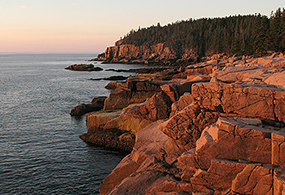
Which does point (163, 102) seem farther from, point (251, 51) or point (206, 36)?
point (206, 36)

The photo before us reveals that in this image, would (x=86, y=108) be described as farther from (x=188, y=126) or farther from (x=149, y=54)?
(x=149, y=54)

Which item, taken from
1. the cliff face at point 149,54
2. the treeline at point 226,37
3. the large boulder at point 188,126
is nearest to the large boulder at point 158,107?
the large boulder at point 188,126

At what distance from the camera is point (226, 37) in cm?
11950

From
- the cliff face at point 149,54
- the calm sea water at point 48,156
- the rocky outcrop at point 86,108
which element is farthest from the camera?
the cliff face at point 149,54

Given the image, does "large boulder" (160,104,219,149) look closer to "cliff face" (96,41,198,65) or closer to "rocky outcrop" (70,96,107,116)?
"rocky outcrop" (70,96,107,116)

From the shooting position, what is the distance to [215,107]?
12.5 meters

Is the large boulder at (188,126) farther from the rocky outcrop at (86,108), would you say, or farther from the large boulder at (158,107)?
the rocky outcrop at (86,108)

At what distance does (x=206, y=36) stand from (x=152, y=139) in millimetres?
152012

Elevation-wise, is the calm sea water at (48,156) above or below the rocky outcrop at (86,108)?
below

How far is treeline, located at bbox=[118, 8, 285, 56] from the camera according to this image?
2539 inches

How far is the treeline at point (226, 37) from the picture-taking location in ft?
212

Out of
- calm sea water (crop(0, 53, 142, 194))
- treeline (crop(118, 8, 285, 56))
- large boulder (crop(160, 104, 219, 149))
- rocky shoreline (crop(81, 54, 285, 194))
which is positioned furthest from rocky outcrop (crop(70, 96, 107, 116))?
treeline (crop(118, 8, 285, 56))

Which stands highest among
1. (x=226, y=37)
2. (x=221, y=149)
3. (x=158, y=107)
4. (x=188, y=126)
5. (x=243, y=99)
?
(x=226, y=37)

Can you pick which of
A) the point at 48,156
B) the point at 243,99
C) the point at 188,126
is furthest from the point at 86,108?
the point at 243,99
